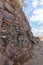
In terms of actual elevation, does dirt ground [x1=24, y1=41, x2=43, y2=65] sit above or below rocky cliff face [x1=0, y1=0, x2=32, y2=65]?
below

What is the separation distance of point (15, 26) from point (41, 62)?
1.85 metres

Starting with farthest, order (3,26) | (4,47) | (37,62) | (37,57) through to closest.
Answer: (37,57)
(37,62)
(3,26)
(4,47)

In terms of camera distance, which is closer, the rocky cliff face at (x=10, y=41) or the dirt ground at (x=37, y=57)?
the rocky cliff face at (x=10, y=41)

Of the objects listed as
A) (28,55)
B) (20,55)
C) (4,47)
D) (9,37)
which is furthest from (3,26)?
(28,55)

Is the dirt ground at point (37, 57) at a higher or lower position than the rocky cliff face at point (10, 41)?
lower

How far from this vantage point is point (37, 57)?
8289 mm

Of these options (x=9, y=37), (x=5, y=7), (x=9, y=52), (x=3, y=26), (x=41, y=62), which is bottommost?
(x=41, y=62)

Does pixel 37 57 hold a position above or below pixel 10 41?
below

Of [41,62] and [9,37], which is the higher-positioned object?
[9,37]

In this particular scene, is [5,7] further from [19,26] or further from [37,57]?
[37,57]

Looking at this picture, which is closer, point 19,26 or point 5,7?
point 5,7

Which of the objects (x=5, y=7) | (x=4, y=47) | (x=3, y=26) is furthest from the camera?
(x=5, y=7)

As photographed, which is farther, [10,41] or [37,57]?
[37,57]

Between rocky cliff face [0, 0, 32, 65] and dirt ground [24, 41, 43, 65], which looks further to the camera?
dirt ground [24, 41, 43, 65]
